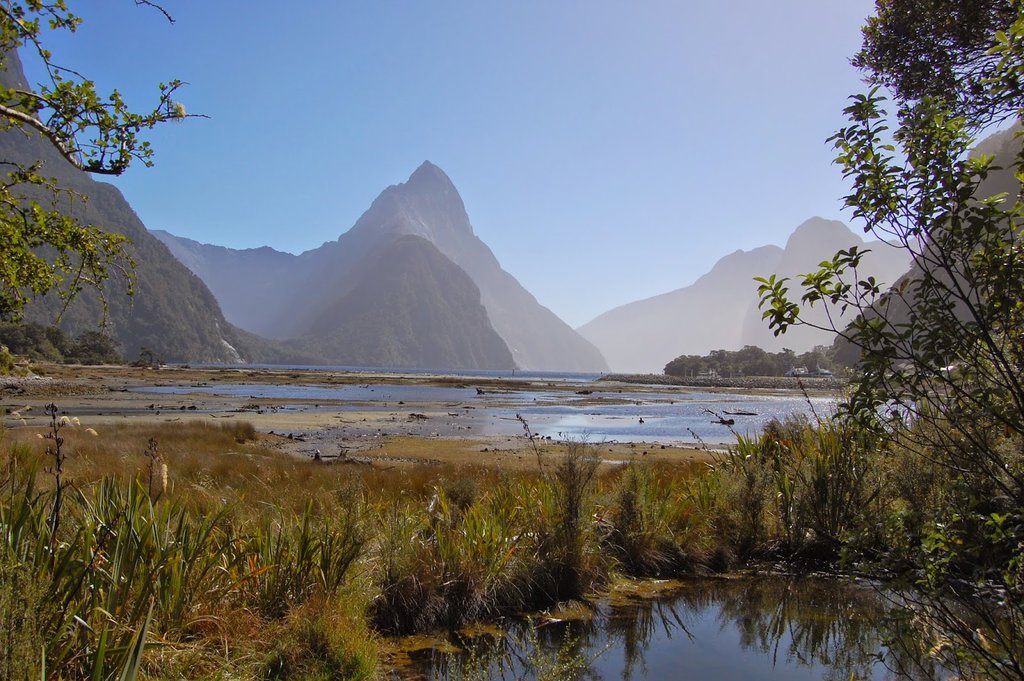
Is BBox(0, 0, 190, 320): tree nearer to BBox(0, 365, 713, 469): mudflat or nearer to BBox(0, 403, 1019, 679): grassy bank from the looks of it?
BBox(0, 403, 1019, 679): grassy bank

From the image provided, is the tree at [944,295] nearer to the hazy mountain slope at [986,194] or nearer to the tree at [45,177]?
the hazy mountain slope at [986,194]

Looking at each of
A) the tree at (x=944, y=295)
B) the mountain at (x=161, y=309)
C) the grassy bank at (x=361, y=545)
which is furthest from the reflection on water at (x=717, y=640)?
the mountain at (x=161, y=309)

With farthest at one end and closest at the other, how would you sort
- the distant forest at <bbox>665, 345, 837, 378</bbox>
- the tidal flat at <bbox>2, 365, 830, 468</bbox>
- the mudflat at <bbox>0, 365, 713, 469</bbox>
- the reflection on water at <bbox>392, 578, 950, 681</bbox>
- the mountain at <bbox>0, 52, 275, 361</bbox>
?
1. the mountain at <bbox>0, 52, 275, 361</bbox>
2. the distant forest at <bbox>665, 345, 837, 378</bbox>
3. the tidal flat at <bbox>2, 365, 830, 468</bbox>
4. the mudflat at <bbox>0, 365, 713, 469</bbox>
5. the reflection on water at <bbox>392, 578, 950, 681</bbox>

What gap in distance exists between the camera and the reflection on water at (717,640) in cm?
495

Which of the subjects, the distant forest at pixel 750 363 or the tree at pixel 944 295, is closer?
the tree at pixel 944 295

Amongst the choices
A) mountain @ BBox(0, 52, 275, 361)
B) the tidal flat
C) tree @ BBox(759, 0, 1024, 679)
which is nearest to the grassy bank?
tree @ BBox(759, 0, 1024, 679)

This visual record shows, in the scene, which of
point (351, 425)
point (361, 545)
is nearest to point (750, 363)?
point (351, 425)

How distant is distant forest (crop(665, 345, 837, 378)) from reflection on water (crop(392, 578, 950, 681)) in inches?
5411

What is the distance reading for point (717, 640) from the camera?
5734mm

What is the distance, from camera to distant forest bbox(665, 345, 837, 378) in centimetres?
13800

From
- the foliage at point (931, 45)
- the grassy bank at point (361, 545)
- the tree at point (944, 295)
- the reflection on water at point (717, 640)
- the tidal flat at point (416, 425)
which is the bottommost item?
the tidal flat at point (416, 425)

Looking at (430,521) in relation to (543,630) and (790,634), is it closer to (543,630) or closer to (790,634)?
(543,630)

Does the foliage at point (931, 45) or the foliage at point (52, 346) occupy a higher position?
the foliage at point (931, 45)

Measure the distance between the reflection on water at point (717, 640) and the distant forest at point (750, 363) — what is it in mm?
137452
